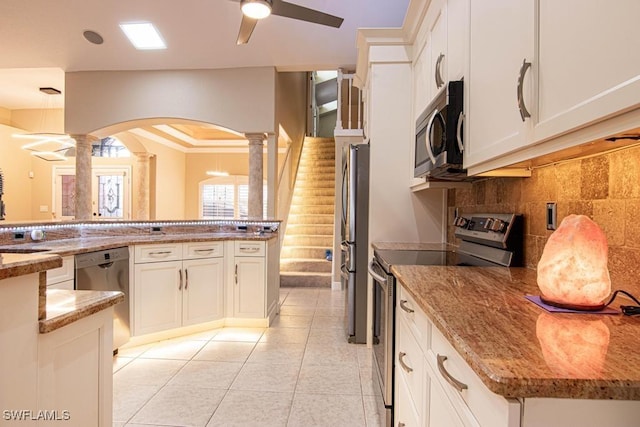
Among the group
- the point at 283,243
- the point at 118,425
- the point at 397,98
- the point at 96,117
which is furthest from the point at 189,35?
the point at 118,425

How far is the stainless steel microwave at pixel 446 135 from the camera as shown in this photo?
1.60 metres

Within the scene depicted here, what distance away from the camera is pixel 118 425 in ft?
6.23

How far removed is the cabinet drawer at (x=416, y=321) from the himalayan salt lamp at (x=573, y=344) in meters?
0.34

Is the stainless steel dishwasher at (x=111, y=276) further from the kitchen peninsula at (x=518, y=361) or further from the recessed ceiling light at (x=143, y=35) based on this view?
the recessed ceiling light at (x=143, y=35)

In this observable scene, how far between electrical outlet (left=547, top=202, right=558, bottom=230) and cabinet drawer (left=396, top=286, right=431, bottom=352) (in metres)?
0.69

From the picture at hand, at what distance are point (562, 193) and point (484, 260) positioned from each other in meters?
0.59

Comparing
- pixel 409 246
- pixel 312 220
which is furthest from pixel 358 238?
pixel 312 220

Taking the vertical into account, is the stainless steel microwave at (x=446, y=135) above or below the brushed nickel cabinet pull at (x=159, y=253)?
above

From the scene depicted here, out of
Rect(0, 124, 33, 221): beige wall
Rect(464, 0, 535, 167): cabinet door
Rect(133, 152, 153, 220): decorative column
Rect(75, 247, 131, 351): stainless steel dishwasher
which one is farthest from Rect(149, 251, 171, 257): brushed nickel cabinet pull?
Rect(0, 124, 33, 221): beige wall

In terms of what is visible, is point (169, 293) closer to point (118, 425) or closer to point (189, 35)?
point (118, 425)

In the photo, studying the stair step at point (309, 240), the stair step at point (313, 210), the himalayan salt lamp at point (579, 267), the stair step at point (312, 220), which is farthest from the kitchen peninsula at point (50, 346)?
the stair step at point (313, 210)

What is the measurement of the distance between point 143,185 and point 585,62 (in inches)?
337

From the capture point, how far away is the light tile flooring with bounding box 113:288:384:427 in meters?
1.99

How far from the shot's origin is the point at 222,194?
9547 mm
